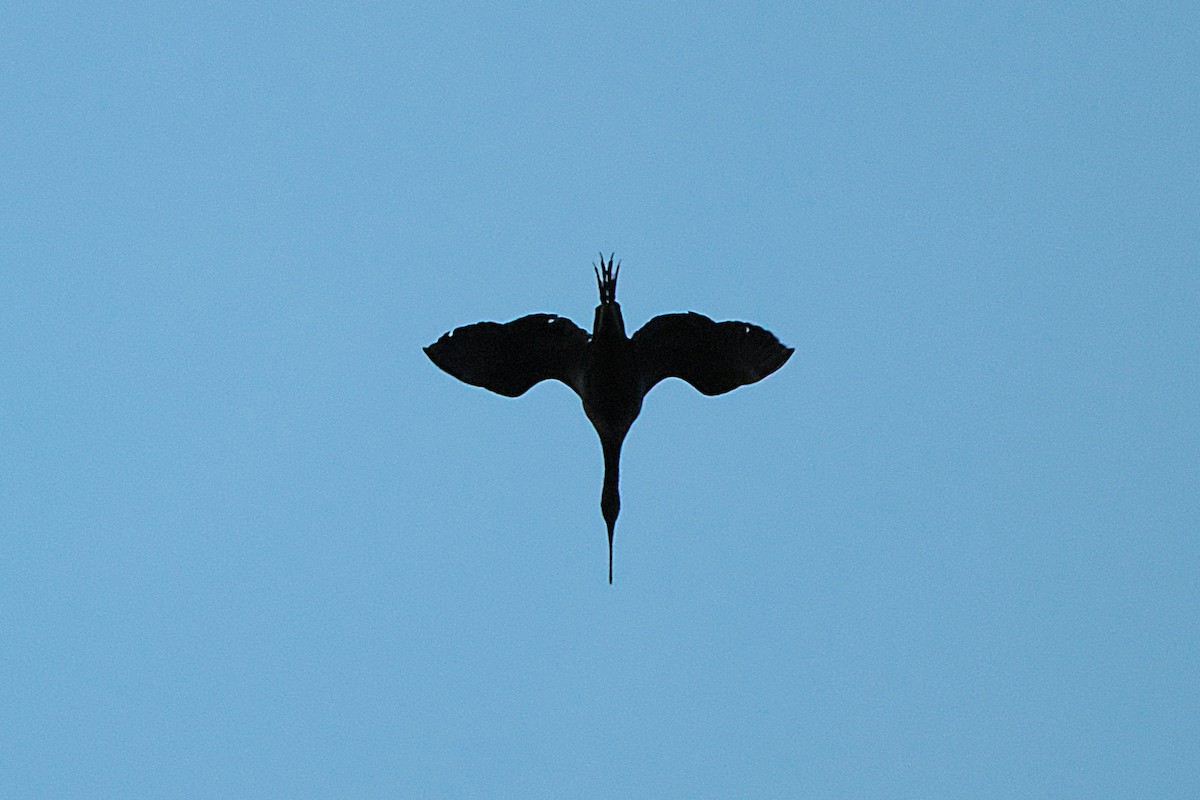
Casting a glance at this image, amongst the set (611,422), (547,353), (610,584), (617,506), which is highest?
(547,353)

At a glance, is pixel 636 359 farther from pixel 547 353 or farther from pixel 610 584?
pixel 610 584

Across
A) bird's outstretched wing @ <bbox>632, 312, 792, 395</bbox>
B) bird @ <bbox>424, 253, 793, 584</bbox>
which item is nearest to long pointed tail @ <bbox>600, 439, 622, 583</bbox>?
bird @ <bbox>424, 253, 793, 584</bbox>

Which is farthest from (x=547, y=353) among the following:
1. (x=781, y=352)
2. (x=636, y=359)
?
(x=781, y=352)

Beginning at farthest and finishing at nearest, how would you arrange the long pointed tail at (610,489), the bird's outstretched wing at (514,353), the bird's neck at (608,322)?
1. the bird's outstretched wing at (514,353)
2. the long pointed tail at (610,489)
3. the bird's neck at (608,322)

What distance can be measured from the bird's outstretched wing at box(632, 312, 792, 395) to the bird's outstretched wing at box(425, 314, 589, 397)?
78 centimetres

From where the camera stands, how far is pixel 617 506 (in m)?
14.7

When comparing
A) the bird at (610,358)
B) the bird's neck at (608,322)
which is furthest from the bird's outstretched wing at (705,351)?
the bird's neck at (608,322)

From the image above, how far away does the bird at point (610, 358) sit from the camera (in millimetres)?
14453

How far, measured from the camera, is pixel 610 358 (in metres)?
14.4

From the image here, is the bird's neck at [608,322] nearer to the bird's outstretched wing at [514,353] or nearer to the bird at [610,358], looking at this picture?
the bird at [610,358]

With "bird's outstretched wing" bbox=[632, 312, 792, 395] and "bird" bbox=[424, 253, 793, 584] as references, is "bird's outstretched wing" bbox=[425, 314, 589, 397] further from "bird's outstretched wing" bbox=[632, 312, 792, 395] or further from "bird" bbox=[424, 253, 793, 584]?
"bird's outstretched wing" bbox=[632, 312, 792, 395]

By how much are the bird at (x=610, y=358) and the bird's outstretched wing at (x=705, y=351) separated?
0.5 inches

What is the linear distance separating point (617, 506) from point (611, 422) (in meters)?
0.98

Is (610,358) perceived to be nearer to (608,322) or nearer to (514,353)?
(608,322)
